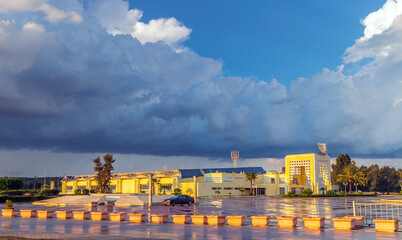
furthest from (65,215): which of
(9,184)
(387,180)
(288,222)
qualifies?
(387,180)

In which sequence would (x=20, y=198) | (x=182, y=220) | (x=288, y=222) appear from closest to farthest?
(x=288, y=222), (x=182, y=220), (x=20, y=198)

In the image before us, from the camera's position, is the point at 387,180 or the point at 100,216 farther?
the point at 387,180

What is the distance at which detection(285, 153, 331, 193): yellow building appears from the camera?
107m

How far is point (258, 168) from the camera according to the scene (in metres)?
127

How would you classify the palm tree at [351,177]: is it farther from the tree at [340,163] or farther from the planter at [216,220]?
the planter at [216,220]

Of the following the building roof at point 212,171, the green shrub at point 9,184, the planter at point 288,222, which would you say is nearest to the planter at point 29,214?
the planter at point 288,222

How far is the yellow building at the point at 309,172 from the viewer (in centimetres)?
10656

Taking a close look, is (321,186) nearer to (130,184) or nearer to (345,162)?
(345,162)

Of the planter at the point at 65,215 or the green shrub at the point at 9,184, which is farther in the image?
the green shrub at the point at 9,184

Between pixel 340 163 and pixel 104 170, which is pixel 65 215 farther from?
pixel 340 163

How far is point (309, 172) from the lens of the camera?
353ft

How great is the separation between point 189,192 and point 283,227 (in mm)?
74509

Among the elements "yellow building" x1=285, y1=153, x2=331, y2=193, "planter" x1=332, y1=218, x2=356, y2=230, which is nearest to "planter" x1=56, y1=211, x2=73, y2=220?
"planter" x1=332, y1=218, x2=356, y2=230

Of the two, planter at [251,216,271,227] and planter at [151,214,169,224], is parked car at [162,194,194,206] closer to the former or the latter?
planter at [151,214,169,224]
